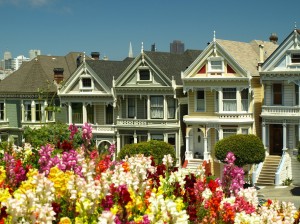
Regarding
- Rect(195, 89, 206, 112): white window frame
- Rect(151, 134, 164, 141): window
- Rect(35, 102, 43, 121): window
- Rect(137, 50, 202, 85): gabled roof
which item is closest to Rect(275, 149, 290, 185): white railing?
Rect(195, 89, 206, 112): white window frame

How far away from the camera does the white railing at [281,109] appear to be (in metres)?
38.7

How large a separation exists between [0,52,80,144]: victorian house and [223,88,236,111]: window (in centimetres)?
1464

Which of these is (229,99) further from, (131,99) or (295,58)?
(131,99)

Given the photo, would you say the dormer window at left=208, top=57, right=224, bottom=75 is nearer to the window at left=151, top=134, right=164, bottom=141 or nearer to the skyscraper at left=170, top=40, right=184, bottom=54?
the window at left=151, top=134, right=164, bottom=141

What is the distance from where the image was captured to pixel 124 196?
35.4 ft

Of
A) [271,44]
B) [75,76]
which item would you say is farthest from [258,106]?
[75,76]

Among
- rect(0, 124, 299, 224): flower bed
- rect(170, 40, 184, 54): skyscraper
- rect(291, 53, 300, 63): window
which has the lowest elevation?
rect(0, 124, 299, 224): flower bed

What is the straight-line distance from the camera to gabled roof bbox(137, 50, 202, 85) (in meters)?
43.1

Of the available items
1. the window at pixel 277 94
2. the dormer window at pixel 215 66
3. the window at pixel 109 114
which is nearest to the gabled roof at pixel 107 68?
the window at pixel 109 114

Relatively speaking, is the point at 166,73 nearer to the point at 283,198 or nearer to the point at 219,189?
the point at 283,198

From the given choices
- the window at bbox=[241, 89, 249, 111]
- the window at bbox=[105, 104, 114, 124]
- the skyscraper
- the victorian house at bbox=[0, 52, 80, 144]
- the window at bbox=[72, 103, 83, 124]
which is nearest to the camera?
the window at bbox=[241, 89, 249, 111]

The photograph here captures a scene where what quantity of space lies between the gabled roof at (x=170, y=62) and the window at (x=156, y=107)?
1.93 metres

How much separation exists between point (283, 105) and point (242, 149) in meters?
4.96

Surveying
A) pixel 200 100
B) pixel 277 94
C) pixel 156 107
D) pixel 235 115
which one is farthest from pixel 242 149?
pixel 156 107
